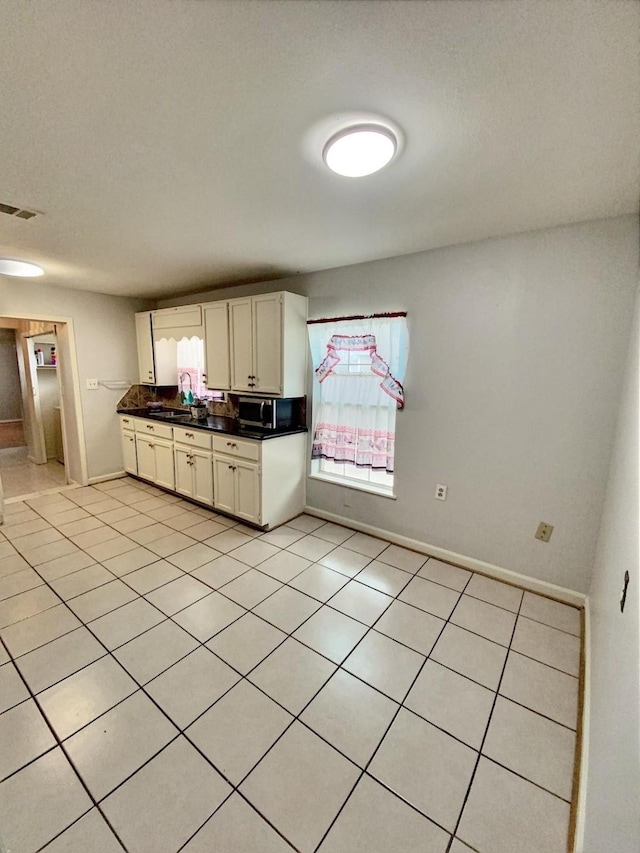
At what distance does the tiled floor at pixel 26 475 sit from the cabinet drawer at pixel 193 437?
1873mm

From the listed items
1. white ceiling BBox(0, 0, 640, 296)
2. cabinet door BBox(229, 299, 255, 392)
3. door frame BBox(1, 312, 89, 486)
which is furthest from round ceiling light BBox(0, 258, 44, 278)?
cabinet door BBox(229, 299, 255, 392)

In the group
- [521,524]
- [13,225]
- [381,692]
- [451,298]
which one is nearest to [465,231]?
[451,298]

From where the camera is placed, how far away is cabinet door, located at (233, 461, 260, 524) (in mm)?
3043

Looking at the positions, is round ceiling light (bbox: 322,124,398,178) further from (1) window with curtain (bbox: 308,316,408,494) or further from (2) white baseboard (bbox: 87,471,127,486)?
(2) white baseboard (bbox: 87,471,127,486)

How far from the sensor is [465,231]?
2164mm

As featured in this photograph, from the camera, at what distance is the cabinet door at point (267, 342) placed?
10.0 feet

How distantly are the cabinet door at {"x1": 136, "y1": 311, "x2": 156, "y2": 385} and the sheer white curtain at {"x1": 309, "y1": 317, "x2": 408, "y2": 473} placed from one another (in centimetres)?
239

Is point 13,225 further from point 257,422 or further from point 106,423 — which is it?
point 106,423

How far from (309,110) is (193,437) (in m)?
2.94

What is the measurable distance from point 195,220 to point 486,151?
158cm

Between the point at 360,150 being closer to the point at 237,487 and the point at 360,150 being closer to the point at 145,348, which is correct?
the point at 237,487

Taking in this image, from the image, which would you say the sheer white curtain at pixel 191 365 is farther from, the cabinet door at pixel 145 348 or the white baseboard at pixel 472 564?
the white baseboard at pixel 472 564

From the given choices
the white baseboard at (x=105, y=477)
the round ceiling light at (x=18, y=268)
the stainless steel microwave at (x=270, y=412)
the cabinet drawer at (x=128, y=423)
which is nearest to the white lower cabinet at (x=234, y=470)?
the stainless steel microwave at (x=270, y=412)

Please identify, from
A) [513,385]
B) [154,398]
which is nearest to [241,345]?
[154,398]
